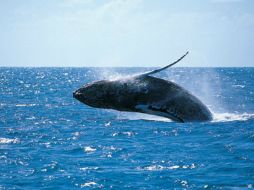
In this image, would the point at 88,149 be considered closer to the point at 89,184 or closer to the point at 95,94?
the point at 95,94

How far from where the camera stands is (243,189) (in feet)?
43.1

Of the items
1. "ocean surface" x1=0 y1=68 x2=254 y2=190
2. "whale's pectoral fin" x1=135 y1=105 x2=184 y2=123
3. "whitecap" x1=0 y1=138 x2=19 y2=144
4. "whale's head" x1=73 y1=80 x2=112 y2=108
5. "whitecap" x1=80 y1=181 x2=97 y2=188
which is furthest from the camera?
"whale's pectoral fin" x1=135 y1=105 x2=184 y2=123

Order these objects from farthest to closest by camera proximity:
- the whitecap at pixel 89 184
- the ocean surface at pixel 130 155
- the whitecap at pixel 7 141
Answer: the whitecap at pixel 7 141, the ocean surface at pixel 130 155, the whitecap at pixel 89 184

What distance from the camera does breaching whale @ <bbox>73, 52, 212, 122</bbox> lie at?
2239 centimetres

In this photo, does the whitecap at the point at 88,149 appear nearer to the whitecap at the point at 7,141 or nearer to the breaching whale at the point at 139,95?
the breaching whale at the point at 139,95

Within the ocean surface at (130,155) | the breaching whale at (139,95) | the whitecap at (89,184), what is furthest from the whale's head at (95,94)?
the whitecap at (89,184)

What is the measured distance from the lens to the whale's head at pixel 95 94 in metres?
22.3

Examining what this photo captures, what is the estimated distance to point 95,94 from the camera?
2244 centimetres

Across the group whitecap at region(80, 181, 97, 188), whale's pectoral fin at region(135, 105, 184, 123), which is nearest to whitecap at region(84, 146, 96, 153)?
whale's pectoral fin at region(135, 105, 184, 123)

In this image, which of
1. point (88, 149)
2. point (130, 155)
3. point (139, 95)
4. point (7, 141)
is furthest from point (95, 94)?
point (130, 155)

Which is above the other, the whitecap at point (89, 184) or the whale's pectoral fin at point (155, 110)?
the whale's pectoral fin at point (155, 110)

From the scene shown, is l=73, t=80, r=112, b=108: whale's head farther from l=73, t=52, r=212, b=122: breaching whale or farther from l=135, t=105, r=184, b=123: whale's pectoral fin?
l=135, t=105, r=184, b=123: whale's pectoral fin

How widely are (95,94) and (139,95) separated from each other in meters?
2.04

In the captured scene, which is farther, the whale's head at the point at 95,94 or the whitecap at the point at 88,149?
the whale's head at the point at 95,94
